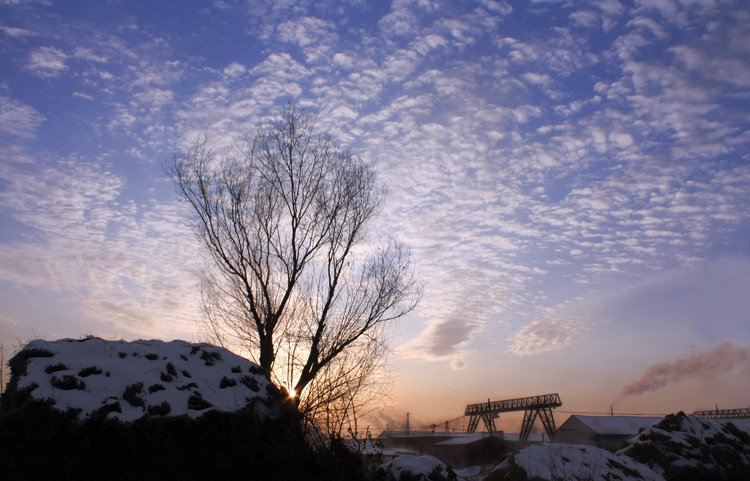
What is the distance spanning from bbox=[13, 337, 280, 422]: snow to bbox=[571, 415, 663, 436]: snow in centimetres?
3504

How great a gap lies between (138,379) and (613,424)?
126 feet

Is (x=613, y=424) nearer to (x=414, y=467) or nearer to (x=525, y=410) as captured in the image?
(x=525, y=410)

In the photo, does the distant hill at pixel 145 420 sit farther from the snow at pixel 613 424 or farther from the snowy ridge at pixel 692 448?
the snow at pixel 613 424

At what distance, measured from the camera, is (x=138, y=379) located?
5.29 metres

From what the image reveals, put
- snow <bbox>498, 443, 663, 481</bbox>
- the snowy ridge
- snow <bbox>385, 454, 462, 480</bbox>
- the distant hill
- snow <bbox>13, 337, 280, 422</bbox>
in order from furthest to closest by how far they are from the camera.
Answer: the snowy ridge < snow <bbox>498, 443, 663, 481</bbox> < snow <bbox>385, 454, 462, 480</bbox> < snow <bbox>13, 337, 280, 422</bbox> < the distant hill

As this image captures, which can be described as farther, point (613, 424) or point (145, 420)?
point (613, 424)

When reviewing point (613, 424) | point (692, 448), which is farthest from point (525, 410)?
point (692, 448)

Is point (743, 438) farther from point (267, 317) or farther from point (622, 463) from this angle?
point (267, 317)

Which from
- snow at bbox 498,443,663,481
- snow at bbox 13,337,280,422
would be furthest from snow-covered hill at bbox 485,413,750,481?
snow at bbox 13,337,280,422

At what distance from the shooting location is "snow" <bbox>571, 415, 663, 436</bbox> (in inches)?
1361

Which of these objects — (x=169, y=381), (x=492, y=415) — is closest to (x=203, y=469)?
(x=169, y=381)

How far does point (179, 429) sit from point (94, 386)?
0.96 meters

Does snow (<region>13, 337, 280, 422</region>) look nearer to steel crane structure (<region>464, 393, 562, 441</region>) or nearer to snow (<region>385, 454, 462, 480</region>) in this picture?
snow (<region>385, 454, 462, 480</region>)

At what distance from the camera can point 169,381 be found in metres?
5.50
